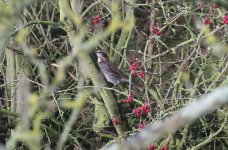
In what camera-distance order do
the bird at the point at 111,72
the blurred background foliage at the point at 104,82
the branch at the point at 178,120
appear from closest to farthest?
the branch at the point at 178,120 < the blurred background foliage at the point at 104,82 < the bird at the point at 111,72

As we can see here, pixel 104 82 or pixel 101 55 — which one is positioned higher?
pixel 101 55

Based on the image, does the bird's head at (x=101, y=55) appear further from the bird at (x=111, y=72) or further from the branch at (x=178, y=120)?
the branch at (x=178, y=120)

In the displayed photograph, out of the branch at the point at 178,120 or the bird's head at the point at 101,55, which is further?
the bird's head at the point at 101,55

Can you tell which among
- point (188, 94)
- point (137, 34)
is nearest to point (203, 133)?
point (188, 94)

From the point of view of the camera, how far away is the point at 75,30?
19.7 feet

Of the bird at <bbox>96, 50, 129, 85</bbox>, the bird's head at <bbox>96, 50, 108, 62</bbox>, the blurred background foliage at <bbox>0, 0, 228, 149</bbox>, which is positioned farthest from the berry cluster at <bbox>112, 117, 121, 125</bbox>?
the bird's head at <bbox>96, 50, 108, 62</bbox>

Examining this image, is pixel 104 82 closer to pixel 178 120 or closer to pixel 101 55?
pixel 101 55

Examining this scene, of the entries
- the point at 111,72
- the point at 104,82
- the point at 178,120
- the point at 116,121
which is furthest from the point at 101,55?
the point at 178,120

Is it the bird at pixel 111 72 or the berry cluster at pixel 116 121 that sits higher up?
the bird at pixel 111 72

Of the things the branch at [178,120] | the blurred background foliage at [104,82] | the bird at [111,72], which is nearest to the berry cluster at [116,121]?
the blurred background foliage at [104,82]

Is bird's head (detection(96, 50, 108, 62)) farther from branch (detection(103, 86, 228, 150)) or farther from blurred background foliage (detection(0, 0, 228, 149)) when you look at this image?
branch (detection(103, 86, 228, 150))

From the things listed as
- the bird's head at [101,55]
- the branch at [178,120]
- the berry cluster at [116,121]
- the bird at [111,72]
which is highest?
the bird's head at [101,55]

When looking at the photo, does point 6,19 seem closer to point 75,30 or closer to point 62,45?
point 75,30

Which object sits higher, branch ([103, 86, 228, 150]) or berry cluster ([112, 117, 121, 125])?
branch ([103, 86, 228, 150])
